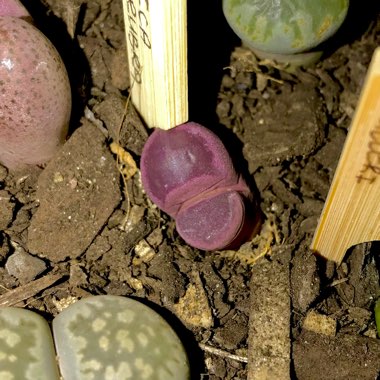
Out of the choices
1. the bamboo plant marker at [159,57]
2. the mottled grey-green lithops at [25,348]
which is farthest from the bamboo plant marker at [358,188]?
the mottled grey-green lithops at [25,348]

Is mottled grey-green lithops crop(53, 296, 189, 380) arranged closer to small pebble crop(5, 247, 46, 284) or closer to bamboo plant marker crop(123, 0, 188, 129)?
small pebble crop(5, 247, 46, 284)

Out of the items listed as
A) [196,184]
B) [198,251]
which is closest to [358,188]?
[196,184]

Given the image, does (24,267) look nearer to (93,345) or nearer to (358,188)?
(93,345)

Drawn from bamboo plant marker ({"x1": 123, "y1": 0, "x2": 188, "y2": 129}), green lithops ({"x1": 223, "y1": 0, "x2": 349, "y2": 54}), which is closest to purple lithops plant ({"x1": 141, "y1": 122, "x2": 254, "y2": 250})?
bamboo plant marker ({"x1": 123, "y1": 0, "x2": 188, "y2": 129})

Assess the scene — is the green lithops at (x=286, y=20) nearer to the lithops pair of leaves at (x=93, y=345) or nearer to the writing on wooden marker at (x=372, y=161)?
the writing on wooden marker at (x=372, y=161)

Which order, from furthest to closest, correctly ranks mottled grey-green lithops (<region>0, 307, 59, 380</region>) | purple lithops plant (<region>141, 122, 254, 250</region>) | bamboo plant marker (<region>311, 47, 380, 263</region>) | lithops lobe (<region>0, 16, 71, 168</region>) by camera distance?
1. purple lithops plant (<region>141, 122, 254, 250</region>)
2. lithops lobe (<region>0, 16, 71, 168</region>)
3. mottled grey-green lithops (<region>0, 307, 59, 380</region>)
4. bamboo plant marker (<region>311, 47, 380, 263</region>)

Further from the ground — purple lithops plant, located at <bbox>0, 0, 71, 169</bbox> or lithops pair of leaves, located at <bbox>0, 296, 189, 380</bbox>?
purple lithops plant, located at <bbox>0, 0, 71, 169</bbox>

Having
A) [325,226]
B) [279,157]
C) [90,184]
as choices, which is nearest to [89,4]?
[90,184]

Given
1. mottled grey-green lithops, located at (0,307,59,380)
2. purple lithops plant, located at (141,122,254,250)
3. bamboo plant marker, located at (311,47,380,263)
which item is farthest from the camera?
purple lithops plant, located at (141,122,254,250)
